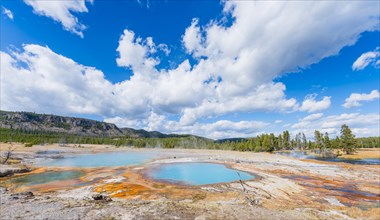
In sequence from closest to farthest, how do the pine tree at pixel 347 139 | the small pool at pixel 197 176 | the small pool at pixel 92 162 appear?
the small pool at pixel 197 176, the small pool at pixel 92 162, the pine tree at pixel 347 139

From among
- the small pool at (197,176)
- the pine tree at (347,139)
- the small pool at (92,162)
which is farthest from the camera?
the pine tree at (347,139)

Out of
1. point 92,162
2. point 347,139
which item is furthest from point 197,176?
point 347,139

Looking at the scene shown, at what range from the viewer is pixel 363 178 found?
3925cm

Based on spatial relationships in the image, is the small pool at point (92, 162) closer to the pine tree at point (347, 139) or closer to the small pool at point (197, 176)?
the small pool at point (197, 176)

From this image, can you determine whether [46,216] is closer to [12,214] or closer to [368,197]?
[12,214]

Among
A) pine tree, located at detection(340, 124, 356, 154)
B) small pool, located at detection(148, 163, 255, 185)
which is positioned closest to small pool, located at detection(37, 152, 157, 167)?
small pool, located at detection(148, 163, 255, 185)

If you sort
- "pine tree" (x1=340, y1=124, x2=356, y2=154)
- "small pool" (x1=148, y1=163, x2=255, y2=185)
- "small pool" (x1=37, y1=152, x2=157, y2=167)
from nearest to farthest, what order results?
"small pool" (x1=148, y1=163, x2=255, y2=185) < "small pool" (x1=37, y1=152, x2=157, y2=167) < "pine tree" (x1=340, y1=124, x2=356, y2=154)

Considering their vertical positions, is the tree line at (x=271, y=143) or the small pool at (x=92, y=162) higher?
the tree line at (x=271, y=143)

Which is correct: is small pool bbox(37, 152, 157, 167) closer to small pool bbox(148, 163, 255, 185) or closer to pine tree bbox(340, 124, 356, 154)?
small pool bbox(148, 163, 255, 185)

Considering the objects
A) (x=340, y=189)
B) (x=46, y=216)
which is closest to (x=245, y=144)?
(x=340, y=189)

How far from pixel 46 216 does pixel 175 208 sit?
9.93 metres

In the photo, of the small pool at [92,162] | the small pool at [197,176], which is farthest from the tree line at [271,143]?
the small pool at [197,176]

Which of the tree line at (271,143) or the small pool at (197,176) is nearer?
the small pool at (197,176)

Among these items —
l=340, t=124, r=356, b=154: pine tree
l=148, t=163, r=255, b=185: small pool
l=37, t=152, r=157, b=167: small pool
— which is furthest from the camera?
l=340, t=124, r=356, b=154: pine tree
